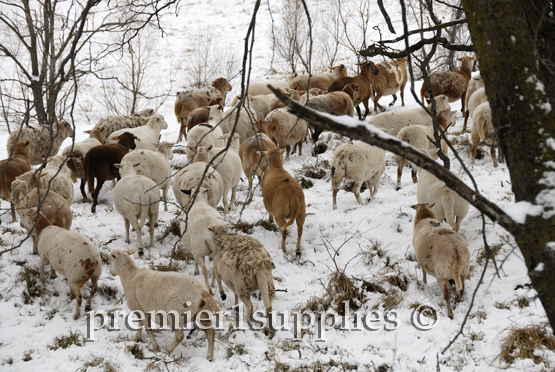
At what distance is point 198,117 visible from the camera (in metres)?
10.4

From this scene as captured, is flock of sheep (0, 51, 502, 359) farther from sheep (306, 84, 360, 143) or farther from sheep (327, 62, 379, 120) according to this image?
sheep (327, 62, 379, 120)

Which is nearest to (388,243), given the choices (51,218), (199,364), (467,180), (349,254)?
(349,254)

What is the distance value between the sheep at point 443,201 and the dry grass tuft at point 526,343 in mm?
1813

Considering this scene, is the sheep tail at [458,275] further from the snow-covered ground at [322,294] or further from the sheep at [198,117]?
the sheep at [198,117]

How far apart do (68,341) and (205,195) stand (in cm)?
261

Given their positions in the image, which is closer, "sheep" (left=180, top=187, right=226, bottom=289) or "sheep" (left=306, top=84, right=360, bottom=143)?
"sheep" (left=180, top=187, right=226, bottom=289)

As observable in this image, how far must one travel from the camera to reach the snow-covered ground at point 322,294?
4.21 metres

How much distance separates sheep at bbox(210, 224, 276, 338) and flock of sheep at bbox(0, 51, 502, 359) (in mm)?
12

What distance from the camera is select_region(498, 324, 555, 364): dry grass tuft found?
3.97 metres

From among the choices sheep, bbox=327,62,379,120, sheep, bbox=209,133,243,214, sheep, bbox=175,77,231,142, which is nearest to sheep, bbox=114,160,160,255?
sheep, bbox=209,133,243,214

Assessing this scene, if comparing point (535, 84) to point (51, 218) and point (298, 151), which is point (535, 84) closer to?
point (51, 218)

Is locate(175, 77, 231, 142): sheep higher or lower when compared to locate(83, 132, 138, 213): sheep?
Result: higher

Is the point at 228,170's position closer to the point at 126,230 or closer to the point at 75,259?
the point at 126,230

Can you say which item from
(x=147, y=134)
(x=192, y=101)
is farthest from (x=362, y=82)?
(x=147, y=134)
